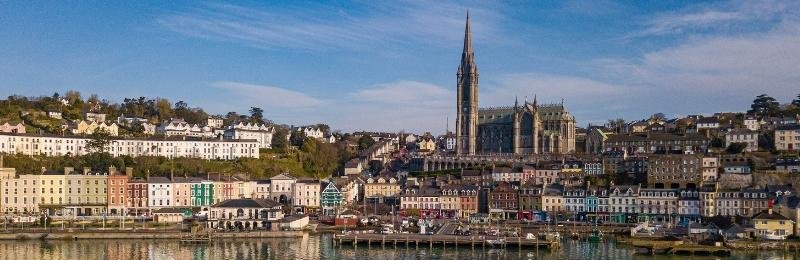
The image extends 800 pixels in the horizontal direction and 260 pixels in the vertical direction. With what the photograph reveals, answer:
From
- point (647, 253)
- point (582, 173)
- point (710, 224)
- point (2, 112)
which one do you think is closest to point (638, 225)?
point (710, 224)

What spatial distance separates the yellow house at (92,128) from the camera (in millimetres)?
83738

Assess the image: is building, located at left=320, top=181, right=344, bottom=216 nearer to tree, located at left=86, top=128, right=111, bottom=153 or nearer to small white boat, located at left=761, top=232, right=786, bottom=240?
tree, located at left=86, top=128, right=111, bottom=153

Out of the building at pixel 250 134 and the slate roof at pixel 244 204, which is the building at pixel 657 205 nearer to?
the slate roof at pixel 244 204

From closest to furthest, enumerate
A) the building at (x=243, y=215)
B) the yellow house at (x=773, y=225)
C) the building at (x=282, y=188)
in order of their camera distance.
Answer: the yellow house at (x=773, y=225), the building at (x=243, y=215), the building at (x=282, y=188)

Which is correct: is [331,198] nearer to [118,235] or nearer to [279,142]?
[118,235]

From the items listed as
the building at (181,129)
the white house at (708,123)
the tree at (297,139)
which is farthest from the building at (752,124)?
the building at (181,129)

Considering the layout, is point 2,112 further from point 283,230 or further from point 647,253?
point 647,253

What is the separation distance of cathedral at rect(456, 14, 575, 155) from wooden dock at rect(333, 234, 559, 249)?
4309 centimetres

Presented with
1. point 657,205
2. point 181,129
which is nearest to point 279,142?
point 181,129

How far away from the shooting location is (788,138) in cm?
7694

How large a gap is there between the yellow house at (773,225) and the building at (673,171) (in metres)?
17.1

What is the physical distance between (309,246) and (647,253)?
61.2 ft

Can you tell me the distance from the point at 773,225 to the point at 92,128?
6356cm

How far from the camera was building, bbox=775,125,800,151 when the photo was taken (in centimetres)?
7656
